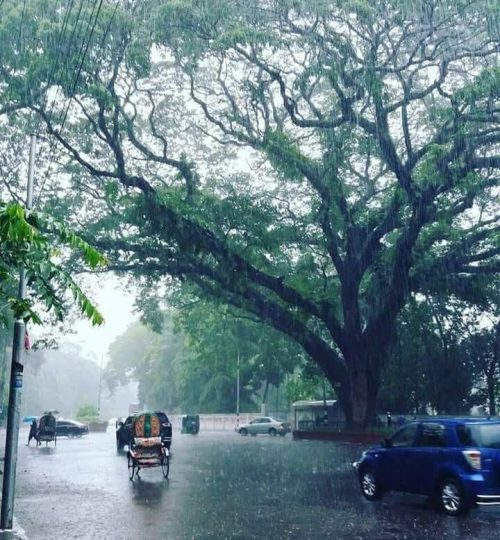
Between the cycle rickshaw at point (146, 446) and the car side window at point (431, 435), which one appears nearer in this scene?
the car side window at point (431, 435)

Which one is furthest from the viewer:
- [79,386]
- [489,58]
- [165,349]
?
[79,386]

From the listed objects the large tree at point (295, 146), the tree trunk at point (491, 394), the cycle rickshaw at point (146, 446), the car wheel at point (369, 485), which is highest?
the large tree at point (295, 146)

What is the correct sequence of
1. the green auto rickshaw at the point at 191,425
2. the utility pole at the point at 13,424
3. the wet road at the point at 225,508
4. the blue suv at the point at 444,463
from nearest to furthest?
the utility pole at the point at 13,424 < the wet road at the point at 225,508 < the blue suv at the point at 444,463 < the green auto rickshaw at the point at 191,425

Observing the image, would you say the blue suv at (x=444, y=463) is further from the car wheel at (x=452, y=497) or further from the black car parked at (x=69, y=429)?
the black car parked at (x=69, y=429)

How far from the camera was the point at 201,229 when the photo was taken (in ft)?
82.0

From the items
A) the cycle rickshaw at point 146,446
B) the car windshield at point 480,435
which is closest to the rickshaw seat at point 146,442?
the cycle rickshaw at point 146,446

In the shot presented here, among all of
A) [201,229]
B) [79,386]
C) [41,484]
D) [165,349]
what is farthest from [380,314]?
[79,386]

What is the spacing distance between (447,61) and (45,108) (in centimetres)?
1253

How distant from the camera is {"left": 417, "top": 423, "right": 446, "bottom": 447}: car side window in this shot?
10.6m

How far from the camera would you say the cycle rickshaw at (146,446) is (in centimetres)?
1582

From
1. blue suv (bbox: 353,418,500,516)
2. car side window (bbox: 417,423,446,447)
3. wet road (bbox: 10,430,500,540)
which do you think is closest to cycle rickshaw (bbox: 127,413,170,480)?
wet road (bbox: 10,430,500,540)

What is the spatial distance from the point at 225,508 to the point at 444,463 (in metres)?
3.61

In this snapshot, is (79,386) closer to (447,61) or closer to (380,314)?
(380,314)

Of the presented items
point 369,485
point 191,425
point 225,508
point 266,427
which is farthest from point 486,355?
point 225,508
